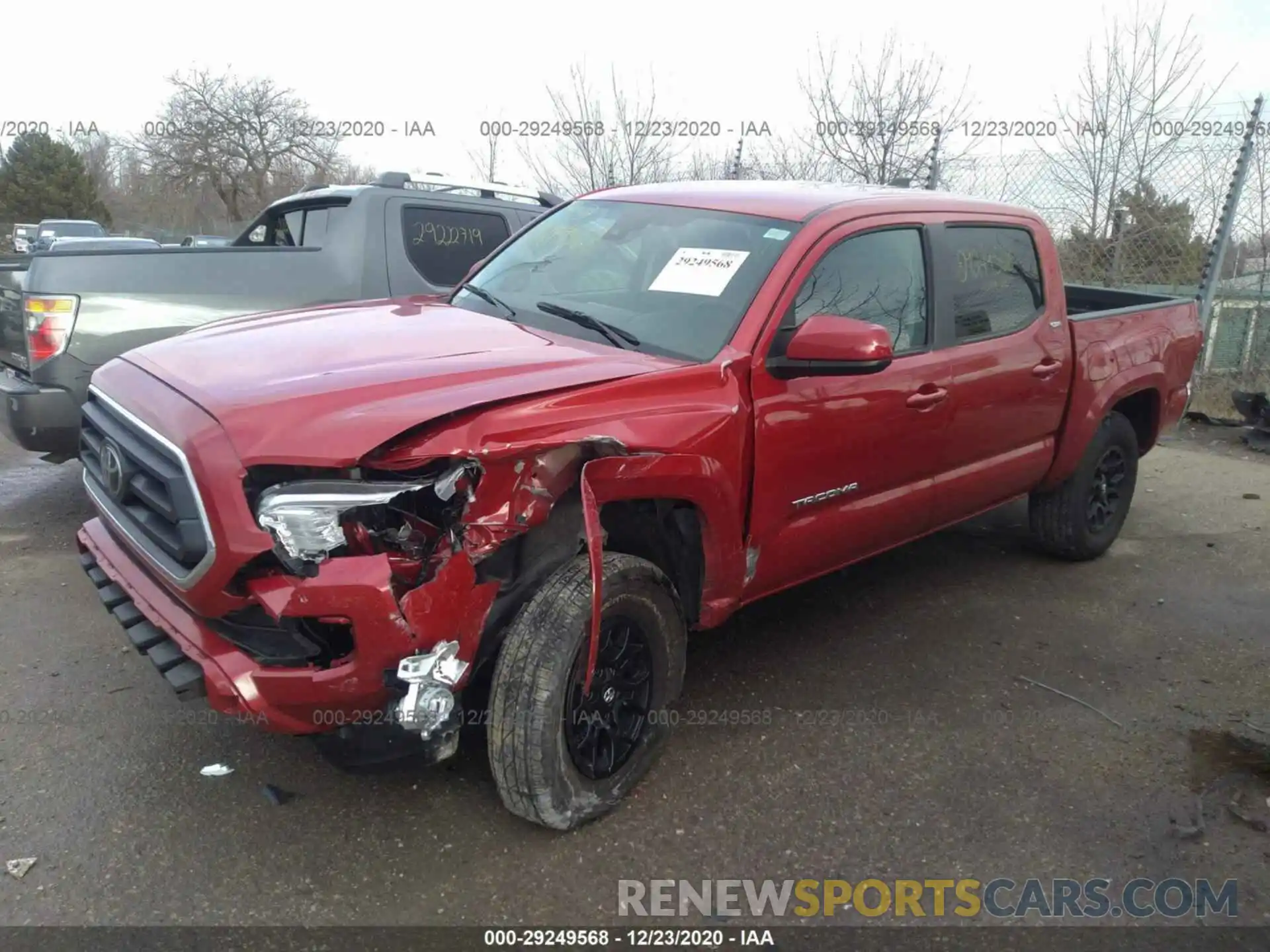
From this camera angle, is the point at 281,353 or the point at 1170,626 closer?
the point at 281,353

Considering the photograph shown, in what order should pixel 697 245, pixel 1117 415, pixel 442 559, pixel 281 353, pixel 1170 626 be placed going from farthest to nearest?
1. pixel 1117 415
2. pixel 1170 626
3. pixel 697 245
4. pixel 281 353
5. pixel 442 559

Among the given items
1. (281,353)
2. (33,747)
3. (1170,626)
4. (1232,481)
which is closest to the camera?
(281,353)

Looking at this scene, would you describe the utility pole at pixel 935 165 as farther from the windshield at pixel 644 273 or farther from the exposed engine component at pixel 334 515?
the exposed engine component at pixel 334 515

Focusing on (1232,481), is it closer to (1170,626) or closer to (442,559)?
→ (1170,626)

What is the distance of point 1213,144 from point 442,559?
894 cm

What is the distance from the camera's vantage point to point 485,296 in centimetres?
379

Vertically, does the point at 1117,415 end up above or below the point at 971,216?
below

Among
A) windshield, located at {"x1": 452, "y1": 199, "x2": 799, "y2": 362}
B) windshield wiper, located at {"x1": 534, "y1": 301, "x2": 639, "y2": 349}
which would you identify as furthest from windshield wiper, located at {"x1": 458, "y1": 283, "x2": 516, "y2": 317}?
windshield wiper, located at {"x1": 534, "y1": 301, "x2": 639, "y2": 349}

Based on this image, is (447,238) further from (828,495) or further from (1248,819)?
(1248,819)

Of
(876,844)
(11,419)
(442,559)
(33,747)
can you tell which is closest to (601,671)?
(442,559)

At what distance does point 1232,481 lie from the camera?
7.12 m

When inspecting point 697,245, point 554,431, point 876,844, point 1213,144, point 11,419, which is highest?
point 1213,144

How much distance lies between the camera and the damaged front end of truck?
2303 mm

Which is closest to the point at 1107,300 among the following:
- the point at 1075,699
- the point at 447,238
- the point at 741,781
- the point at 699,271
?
the point at 1075,699
